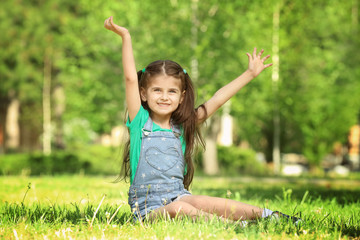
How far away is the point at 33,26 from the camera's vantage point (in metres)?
26.7

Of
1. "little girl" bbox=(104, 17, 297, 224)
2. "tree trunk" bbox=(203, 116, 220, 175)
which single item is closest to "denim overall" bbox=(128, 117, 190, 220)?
"little girl" bbox=(104, 17, 297, 224)

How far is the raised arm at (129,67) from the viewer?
3867mm

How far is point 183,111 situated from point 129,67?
671 millimetres

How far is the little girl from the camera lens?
3754mm

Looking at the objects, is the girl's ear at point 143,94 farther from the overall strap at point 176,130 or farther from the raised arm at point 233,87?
the raised arm at point 233,87

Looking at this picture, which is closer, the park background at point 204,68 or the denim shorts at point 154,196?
the denim shorts at point 154,196

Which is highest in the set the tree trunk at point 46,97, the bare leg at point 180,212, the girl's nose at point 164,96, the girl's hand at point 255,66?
the tree trunk at point 46,97

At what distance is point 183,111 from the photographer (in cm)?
430

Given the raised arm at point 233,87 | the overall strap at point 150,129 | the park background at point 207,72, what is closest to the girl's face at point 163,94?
the overall strap at point 150,129

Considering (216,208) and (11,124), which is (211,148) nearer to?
(216,208)

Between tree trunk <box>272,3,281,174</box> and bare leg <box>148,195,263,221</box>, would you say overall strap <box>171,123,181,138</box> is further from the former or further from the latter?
tree trunk <box>272,3,281,174</box>

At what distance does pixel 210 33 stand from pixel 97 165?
30.1ft

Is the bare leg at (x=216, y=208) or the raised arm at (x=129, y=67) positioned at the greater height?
the raised arm at (x=129, y=67)

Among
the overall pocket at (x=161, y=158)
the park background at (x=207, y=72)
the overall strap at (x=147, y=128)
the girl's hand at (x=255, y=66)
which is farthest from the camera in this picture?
the park background at (x=207, y=72)
